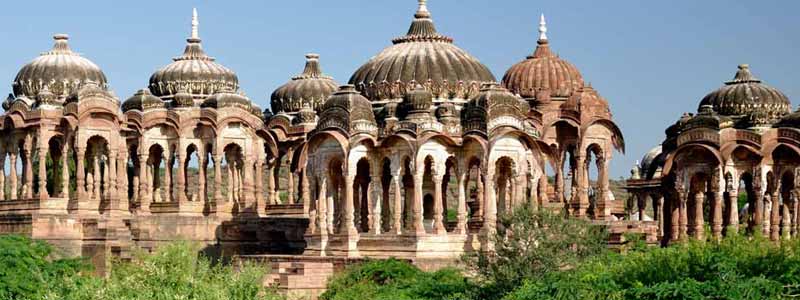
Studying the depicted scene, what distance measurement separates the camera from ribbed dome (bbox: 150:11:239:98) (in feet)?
166

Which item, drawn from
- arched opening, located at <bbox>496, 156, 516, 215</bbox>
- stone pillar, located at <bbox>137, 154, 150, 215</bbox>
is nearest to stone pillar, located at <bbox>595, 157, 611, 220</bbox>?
arched opening, located at <bbox>496, 156, 516, 215</bbox>

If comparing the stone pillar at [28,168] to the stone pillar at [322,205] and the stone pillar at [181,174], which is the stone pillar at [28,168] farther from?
the stone pillar at [322,205]

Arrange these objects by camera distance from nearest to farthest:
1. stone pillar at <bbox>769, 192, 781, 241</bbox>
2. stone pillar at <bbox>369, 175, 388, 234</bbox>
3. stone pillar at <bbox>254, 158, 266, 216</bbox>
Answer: stone pillar at <bbox>369, 175, 388, 234</bbox> < stone pillar at <bbox>769, 192, 781, 241</bbox> < stone pillar at <bbox>254, 158, 266, 216</bbox>

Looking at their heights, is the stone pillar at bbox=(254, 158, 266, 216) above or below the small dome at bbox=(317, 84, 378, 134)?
below

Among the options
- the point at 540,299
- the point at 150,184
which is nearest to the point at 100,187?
the point at 150,184

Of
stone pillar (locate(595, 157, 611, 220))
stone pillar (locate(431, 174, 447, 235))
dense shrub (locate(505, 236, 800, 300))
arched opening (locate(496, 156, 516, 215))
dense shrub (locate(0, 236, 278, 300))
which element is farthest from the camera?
stone pillar (locate(595, 157, 611, 220))

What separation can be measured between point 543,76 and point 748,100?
4.59m

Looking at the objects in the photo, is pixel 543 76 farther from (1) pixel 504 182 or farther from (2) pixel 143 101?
(2) pixel 143 101

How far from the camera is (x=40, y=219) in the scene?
44969mm

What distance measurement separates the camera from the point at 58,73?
164ft

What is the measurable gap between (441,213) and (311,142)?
3.38m

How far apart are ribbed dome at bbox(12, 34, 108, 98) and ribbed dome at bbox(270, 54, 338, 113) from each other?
4.95 metres

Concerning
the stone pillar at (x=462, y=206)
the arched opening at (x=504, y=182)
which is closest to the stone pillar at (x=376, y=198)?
the stone pillar at (x=462, y=206)

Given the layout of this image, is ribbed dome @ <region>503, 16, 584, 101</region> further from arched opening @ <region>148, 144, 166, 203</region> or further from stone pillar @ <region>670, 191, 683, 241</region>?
arched opening @ <region>148, 144, 166, 203</region>
